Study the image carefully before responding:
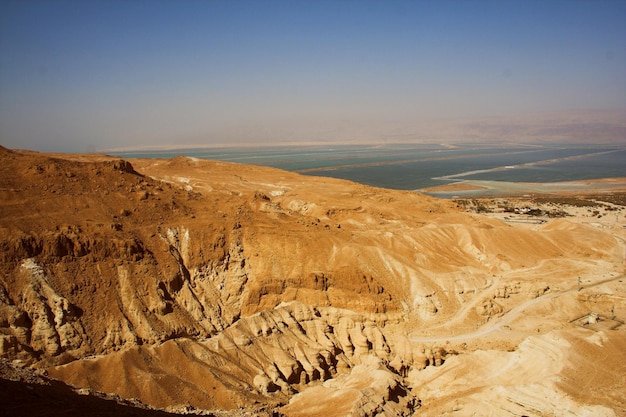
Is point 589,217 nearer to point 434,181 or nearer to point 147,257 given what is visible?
point 434,181

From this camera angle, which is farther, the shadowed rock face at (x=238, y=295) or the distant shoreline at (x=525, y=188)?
the distant shoreline at (x=525, y=188)

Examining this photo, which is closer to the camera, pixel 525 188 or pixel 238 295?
pixel 238 295

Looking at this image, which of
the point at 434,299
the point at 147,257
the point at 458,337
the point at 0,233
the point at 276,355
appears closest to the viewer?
the point at 0,233

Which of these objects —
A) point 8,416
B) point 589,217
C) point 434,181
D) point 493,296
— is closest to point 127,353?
point 8,416

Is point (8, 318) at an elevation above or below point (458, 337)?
above

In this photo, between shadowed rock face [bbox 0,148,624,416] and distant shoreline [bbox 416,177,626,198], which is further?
distant shoreline [bbox 416,177,626,198]

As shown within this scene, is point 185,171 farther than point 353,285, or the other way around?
point 185,171

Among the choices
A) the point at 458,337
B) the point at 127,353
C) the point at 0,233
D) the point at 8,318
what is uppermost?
the point at 0,233

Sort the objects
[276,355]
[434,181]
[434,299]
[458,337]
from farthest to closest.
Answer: [434,181] → [434,299] → [458,337] → [276,355]
